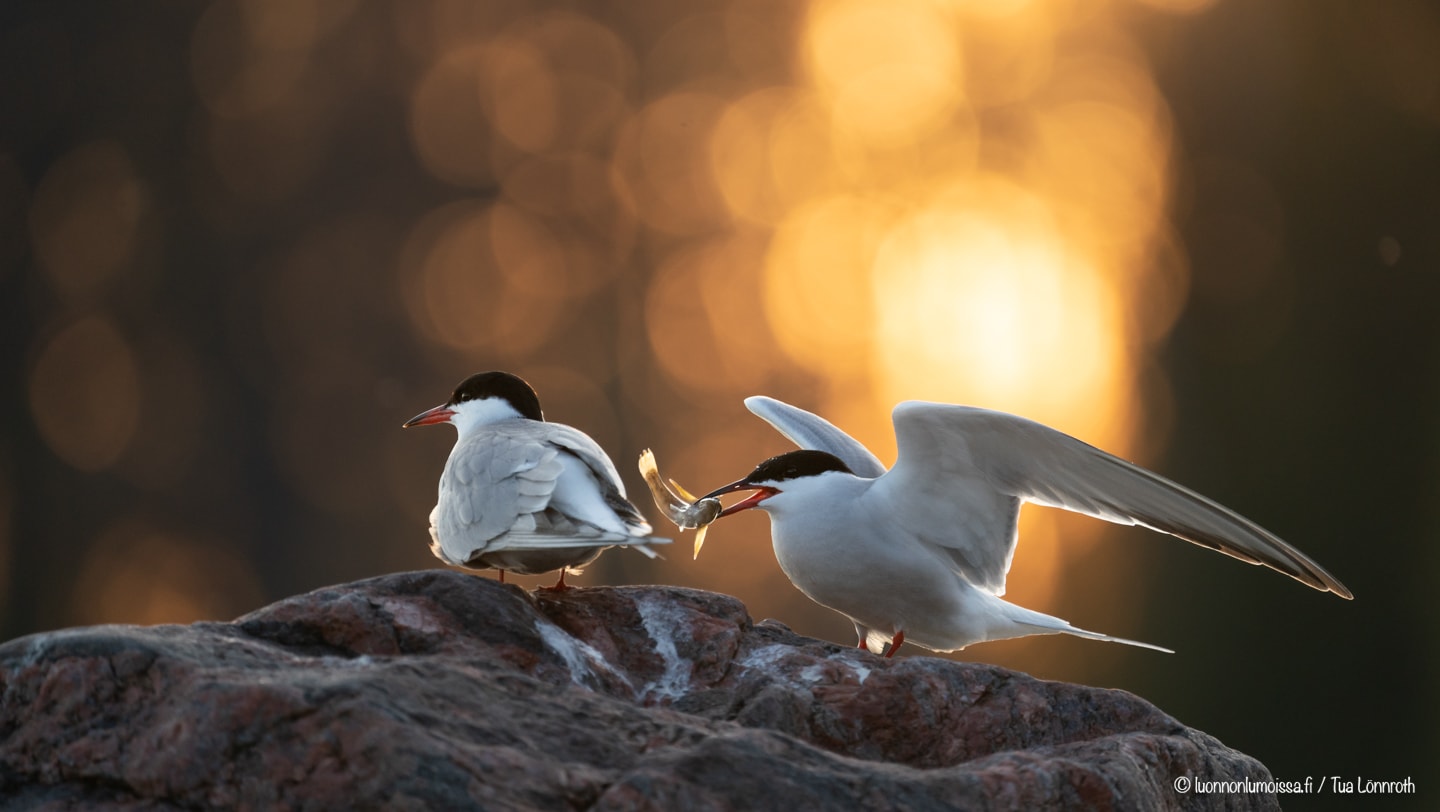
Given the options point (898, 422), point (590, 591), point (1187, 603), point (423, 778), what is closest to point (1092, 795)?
point (423, 778)

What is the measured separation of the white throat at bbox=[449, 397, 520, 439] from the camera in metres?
5.52

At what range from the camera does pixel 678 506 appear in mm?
5223

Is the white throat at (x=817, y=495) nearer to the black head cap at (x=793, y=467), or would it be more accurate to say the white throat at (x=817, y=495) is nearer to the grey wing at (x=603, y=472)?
the black head cap at (x=793, y=467)

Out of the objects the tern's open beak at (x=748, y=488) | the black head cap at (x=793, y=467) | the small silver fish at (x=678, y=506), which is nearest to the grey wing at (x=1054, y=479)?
the black head cap at (x=793, y=467)

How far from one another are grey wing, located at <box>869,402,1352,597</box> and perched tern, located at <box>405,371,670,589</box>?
1340 millimetres

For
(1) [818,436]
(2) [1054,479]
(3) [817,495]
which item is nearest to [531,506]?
(3) [817,495]

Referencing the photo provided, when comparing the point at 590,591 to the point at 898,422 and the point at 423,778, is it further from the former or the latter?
the point at 423,778

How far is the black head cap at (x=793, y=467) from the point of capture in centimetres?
571

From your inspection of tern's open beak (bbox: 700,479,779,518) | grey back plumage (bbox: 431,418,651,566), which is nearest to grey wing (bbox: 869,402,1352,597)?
tern's open beak (bbox: 700,479,779,518)

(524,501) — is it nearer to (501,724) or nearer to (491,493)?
(491,493)

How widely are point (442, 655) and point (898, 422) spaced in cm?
242

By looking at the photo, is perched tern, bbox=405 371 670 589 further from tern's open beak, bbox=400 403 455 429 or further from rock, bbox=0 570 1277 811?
tern's open beak, bbox=400 403 455 429

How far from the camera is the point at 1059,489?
17.7ft

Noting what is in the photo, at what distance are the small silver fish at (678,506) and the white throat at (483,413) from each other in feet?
2.07
